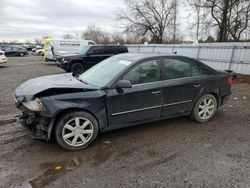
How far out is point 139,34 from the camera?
2872 cm

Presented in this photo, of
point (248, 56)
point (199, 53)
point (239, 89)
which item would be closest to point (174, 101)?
point (239, 89)


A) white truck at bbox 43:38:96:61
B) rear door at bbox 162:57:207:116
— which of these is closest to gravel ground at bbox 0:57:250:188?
rear door at bbox 162:57:207:116

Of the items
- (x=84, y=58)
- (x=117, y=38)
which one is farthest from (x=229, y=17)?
(x=117, y=38)

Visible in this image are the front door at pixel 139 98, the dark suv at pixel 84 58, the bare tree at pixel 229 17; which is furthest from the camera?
the bare tree at pixel 229 17

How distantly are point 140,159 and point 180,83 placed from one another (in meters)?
1.70

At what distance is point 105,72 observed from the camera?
361 cm

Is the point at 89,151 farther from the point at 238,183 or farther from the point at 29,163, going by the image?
the point at 238,183

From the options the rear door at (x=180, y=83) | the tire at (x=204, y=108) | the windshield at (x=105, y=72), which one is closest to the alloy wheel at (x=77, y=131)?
the windshield at (x=105, y=72)

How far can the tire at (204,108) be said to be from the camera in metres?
4.02

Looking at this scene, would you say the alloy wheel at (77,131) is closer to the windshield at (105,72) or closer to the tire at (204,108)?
the windshield at (105,72)

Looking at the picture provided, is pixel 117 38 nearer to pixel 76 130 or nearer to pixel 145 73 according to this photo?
pixel 145 73

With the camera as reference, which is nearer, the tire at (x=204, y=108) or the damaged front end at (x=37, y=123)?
the damaged front end at (x=37, y=123)

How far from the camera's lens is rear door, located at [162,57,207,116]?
142 inches

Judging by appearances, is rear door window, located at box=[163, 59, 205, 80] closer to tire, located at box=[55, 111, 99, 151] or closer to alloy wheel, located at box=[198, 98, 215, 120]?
alloy wheel, located at box=[198, 98, 215, 120]
